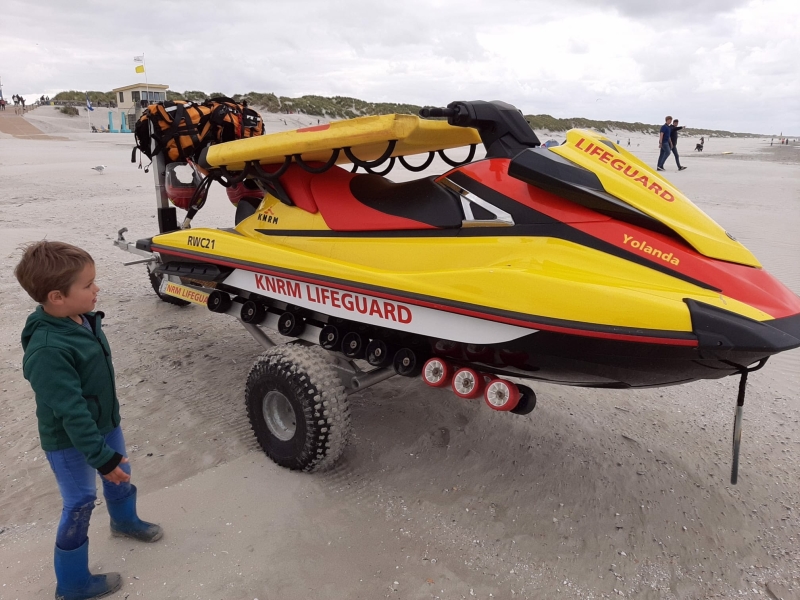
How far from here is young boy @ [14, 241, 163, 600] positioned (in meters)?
1.86

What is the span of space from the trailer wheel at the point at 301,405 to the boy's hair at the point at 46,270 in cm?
110

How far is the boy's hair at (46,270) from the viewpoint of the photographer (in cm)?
185

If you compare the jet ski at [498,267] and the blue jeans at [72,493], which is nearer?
the jet ski at [498,267]

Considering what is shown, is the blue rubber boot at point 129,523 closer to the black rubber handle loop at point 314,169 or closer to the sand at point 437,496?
the sand at point 437,496

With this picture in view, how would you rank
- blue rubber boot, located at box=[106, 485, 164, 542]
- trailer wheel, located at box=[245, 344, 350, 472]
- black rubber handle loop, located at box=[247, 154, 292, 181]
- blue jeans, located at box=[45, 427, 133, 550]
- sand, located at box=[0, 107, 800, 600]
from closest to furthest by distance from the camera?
1. blue jeans, located at box=[45, 427, 133, 550]
2. sand, located at box=[0, 107, 800, 600]
3. blue rubber boot, located at box=[106, 485, 164, 542]
4. trailer wheel, located at box=[245, 344, 350, 472]
5. black rubber handle loop, located at box=[247, 154, 292, 181]

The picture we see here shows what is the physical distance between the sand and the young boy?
0.24 metres

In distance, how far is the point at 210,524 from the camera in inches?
97.4

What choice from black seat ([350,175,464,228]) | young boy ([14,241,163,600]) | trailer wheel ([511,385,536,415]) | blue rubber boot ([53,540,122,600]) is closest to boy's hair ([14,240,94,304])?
young boy ([14,241,163,600])

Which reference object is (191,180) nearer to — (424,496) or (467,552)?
(424,496)

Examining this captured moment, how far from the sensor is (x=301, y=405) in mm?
2682

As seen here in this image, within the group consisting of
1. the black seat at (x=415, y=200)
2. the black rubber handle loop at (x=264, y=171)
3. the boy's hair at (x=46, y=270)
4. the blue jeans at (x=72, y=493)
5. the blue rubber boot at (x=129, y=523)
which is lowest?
the blue rubber boot at (x=129, y=523)

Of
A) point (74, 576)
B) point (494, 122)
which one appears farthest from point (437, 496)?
point (494, 122)

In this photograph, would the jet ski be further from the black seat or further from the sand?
the sand

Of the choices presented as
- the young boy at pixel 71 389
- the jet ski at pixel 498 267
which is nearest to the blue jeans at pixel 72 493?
the young boy at pixel 71 389
